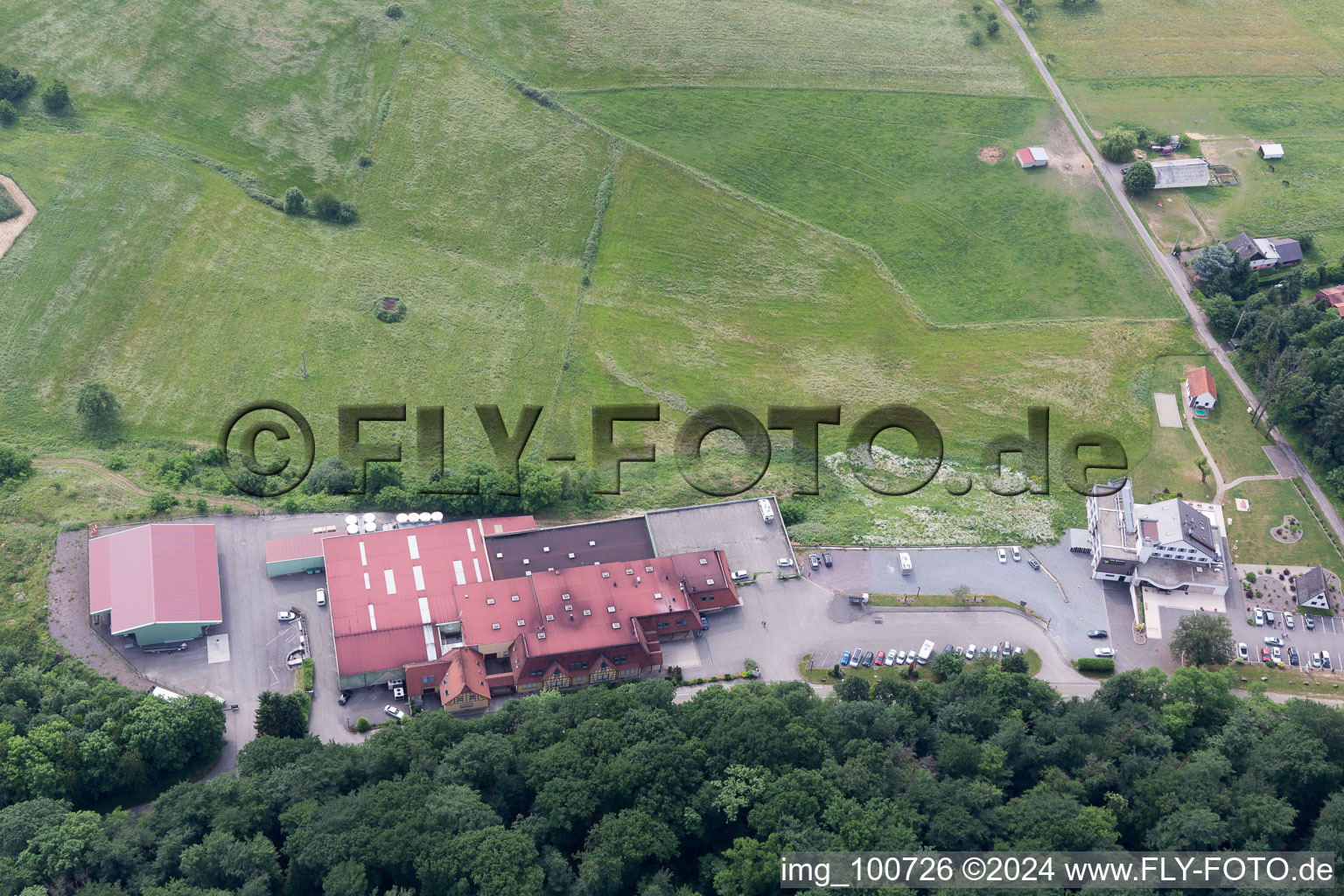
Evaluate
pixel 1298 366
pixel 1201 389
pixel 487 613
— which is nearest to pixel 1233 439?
pixel 1201 389

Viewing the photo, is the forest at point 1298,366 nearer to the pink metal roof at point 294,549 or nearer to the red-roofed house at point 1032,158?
the red-roofed house at point 1032,158

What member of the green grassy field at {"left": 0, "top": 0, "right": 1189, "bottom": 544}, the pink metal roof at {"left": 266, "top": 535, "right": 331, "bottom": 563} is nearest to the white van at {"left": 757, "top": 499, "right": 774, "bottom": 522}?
the green grassy field at {"left": 0, "top": 0, "right": 1189, "bottom": 544}

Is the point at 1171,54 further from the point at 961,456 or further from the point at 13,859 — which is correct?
the point at 13,859

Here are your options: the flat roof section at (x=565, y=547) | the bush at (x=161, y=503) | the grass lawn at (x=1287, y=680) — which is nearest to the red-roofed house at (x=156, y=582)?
the bush at (x=161, y=503)

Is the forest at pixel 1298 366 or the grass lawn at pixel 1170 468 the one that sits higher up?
the forest at pixel 1298 366

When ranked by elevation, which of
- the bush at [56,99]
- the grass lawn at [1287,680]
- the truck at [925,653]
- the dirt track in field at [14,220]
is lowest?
the grass lawn at [1287,680]

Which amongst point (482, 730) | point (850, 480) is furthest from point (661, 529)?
point (482, 730)

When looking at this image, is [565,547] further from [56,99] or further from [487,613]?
[56,99]
